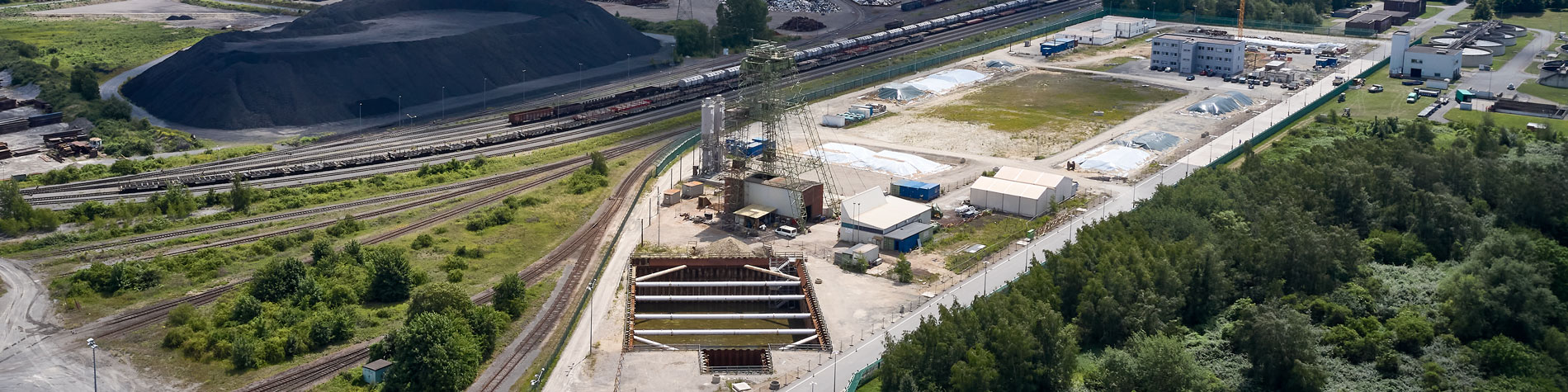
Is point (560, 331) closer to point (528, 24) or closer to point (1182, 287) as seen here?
point (1182, 287)

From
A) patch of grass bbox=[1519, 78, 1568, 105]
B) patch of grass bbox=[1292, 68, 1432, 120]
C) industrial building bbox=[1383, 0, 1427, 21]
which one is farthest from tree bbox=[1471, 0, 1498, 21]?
patch of grass bbox=[1292, 68, 1432, 120]

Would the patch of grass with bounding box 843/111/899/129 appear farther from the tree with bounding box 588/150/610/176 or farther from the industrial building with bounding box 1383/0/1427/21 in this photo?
the industrial building with bounding box 1383/0/1427/21

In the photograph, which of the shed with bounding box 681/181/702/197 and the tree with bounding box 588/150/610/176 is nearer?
the shed with bounding box 681/181/702/197

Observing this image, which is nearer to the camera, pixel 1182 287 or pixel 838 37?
pixel 1182 287

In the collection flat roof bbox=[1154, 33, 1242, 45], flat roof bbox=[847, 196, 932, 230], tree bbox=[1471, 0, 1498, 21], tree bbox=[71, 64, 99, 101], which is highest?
tree bbox=[1471, 0, 1498, 21]

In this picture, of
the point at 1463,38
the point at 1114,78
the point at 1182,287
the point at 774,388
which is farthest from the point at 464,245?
the point at 1463,38

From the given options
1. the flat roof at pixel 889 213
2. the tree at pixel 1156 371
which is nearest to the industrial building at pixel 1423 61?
the flat roof at pixel 889 213

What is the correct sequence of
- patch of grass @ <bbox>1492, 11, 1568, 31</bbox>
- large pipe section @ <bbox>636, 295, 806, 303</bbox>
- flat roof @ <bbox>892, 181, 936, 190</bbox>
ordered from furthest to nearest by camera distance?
Result: patch of grass @ <bbox>1492, 11, 1568, 31</bbox> → flat roof @ <bbox>892, 181, 936, 190</bbox> → large pipe section @ <bbox>636, 295, 806, 303</bbox>
